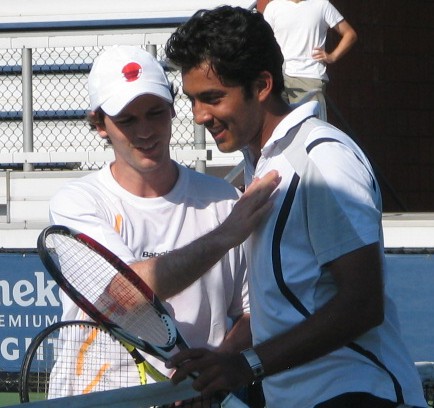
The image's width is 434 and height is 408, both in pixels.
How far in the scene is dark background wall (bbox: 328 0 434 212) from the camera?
12508 mm

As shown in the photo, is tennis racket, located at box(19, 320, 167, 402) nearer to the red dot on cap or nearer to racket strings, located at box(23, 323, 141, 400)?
racket strings, located at box(23, 323, 141, 400)

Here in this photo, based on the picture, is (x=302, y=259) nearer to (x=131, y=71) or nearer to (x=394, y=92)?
(x=131, y=71)

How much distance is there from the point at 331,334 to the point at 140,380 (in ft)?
2.69

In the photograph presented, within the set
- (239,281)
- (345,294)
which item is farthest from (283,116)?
(239,281)

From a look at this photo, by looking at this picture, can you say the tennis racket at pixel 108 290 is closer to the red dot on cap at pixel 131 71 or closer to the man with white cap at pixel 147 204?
the man with white cap at pixel 147 204

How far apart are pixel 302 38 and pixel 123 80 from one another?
231 inches

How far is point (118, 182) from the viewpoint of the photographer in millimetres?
3332

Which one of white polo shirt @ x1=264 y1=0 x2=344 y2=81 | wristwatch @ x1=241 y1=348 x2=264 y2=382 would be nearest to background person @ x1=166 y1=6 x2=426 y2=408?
wristwatch @ x1=241 y1=348 x2=264 y2=382

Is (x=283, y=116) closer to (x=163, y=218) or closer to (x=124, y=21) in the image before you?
(x=163, y=218)

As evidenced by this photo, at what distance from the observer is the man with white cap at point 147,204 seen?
10.6 feet

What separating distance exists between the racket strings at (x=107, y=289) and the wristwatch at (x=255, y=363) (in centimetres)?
37

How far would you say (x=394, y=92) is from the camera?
13.1m

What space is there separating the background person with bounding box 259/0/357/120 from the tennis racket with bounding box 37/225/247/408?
19.3 feet

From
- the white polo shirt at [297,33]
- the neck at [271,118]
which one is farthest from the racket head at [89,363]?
the white polo shirt at [297,33]
